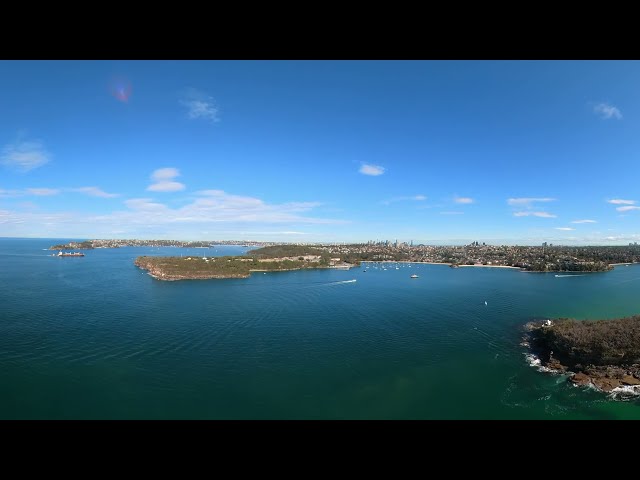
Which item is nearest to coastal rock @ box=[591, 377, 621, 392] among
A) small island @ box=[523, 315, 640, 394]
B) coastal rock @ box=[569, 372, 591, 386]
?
small island @ box=[523, 315, 640, 394]

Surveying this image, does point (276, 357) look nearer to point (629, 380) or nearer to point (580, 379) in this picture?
point (580, 379)

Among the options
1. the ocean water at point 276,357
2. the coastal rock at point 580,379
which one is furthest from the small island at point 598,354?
the ocean water at point 276,357

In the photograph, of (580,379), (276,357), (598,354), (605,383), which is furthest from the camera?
(276,357)

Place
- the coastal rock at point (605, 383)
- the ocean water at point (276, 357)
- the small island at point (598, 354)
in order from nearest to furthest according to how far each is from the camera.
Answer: the ocean water at point (276, 357) < the coastal rock at point (605, 383) < the small island at point (598, 354)

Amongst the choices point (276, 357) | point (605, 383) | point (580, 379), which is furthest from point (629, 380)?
point (276, 357)

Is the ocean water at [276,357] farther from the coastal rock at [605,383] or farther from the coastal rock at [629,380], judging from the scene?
the coastal rock at [629,380]
